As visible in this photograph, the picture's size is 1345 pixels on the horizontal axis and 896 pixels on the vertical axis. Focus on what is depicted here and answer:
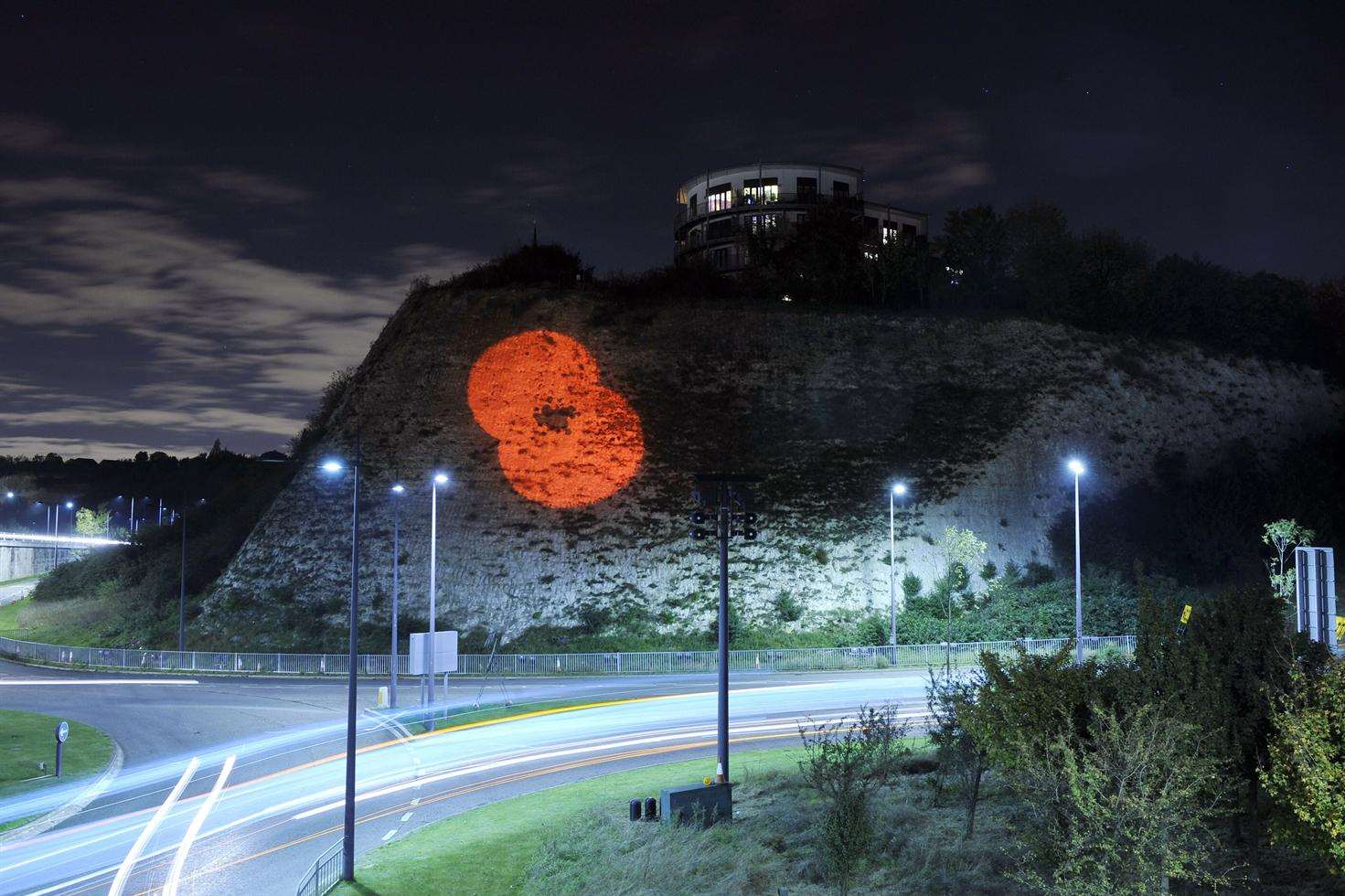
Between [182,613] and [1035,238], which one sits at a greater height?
[1035,238]

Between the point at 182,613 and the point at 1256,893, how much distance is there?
52303mm

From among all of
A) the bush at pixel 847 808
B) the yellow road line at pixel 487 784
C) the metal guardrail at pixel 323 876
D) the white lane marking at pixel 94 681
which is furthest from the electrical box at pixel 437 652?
the white lane marking at pixel 94 681

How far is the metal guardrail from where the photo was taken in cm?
1738

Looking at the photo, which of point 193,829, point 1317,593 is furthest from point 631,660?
point 1317,593

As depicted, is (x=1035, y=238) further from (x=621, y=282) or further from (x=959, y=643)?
(x=959, y=643)

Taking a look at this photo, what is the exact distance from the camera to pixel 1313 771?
1367cm

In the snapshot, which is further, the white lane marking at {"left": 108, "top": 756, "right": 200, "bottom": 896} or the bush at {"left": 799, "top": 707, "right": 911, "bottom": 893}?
the white lane marking at {"left": 108, "top": 756, "right": 200, "bottom": 896}

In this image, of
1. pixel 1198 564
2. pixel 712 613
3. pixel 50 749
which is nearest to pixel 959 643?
pixel 712 613

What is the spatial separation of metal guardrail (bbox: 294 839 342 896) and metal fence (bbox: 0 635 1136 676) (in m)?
27.9

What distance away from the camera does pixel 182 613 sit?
54625 mm

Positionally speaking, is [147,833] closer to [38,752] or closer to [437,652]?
[38,752]

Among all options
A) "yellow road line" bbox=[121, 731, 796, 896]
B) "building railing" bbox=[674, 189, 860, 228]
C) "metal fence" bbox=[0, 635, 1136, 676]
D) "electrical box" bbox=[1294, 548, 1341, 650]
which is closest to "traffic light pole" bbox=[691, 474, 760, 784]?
"yellow road line" bbox=[121, 731, 796, 896]

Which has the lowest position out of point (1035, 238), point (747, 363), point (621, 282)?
point (747, 363)

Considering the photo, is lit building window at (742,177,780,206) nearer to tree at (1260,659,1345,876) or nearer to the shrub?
the shrub
